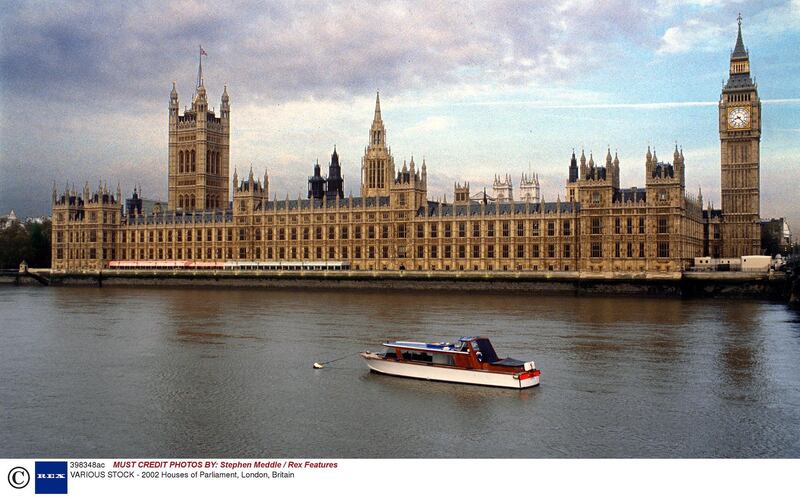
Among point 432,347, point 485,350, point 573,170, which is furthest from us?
point 573,170

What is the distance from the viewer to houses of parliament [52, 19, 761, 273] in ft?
259

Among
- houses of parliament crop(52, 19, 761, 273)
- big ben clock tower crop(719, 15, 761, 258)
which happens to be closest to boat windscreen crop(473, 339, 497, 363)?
houses of parliament crop(52, 19, 761, 273)

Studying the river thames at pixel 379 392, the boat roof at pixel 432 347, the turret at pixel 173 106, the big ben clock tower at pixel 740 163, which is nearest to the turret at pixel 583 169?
the big ben clock tower at pixel 740 163

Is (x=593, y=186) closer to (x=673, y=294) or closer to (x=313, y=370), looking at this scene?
(x=673, y=294)

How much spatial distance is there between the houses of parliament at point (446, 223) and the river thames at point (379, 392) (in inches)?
1268

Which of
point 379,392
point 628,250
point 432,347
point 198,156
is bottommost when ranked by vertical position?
point 379,392

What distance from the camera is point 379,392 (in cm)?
2614

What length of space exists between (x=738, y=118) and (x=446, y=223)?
115ft

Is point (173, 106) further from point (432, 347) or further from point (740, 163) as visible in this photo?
point (432, 347)

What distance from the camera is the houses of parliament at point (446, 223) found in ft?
259

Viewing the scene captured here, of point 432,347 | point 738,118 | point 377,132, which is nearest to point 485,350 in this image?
point 432,347

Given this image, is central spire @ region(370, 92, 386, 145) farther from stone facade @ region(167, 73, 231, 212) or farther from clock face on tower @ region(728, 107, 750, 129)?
clock face on tower @ region(728, 107, 750, 129)

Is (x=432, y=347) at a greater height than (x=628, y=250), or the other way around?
(x=628, y=250)
